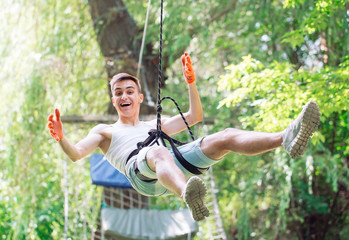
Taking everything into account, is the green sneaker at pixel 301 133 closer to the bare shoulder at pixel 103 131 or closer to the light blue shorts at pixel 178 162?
the light blue shorts at pixel 178 162

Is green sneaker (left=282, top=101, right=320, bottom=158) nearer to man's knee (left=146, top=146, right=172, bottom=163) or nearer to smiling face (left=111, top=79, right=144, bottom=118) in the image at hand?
man's knee (left=146, top=146, right=172, bottom=163)

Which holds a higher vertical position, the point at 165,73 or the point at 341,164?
the point at 165,73

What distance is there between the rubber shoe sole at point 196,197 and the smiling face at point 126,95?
34.4 inches

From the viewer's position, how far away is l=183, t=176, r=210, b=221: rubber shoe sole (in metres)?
1.90

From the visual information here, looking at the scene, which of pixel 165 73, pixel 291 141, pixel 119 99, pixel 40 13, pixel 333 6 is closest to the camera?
pixel 291 141

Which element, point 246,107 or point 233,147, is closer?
point 233,147

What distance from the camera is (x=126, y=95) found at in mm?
2666

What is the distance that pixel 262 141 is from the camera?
6.66 ft

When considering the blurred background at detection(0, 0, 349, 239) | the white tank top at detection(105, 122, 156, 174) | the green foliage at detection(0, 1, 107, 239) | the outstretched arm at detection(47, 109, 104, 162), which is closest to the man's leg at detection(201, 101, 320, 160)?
the white tank top at detection(105, 122, 156, 174)

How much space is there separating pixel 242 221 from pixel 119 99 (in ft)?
10.4

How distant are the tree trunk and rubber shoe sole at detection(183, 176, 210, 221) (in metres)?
3.83

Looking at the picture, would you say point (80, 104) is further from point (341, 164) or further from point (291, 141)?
point (291, 141)

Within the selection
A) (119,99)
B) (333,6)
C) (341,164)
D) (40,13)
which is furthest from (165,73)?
(119,99)

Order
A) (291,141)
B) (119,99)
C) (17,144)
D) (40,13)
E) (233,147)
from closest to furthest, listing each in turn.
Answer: (291,141) → (233,147) → (119,99) → (17,144) → (40,13)
